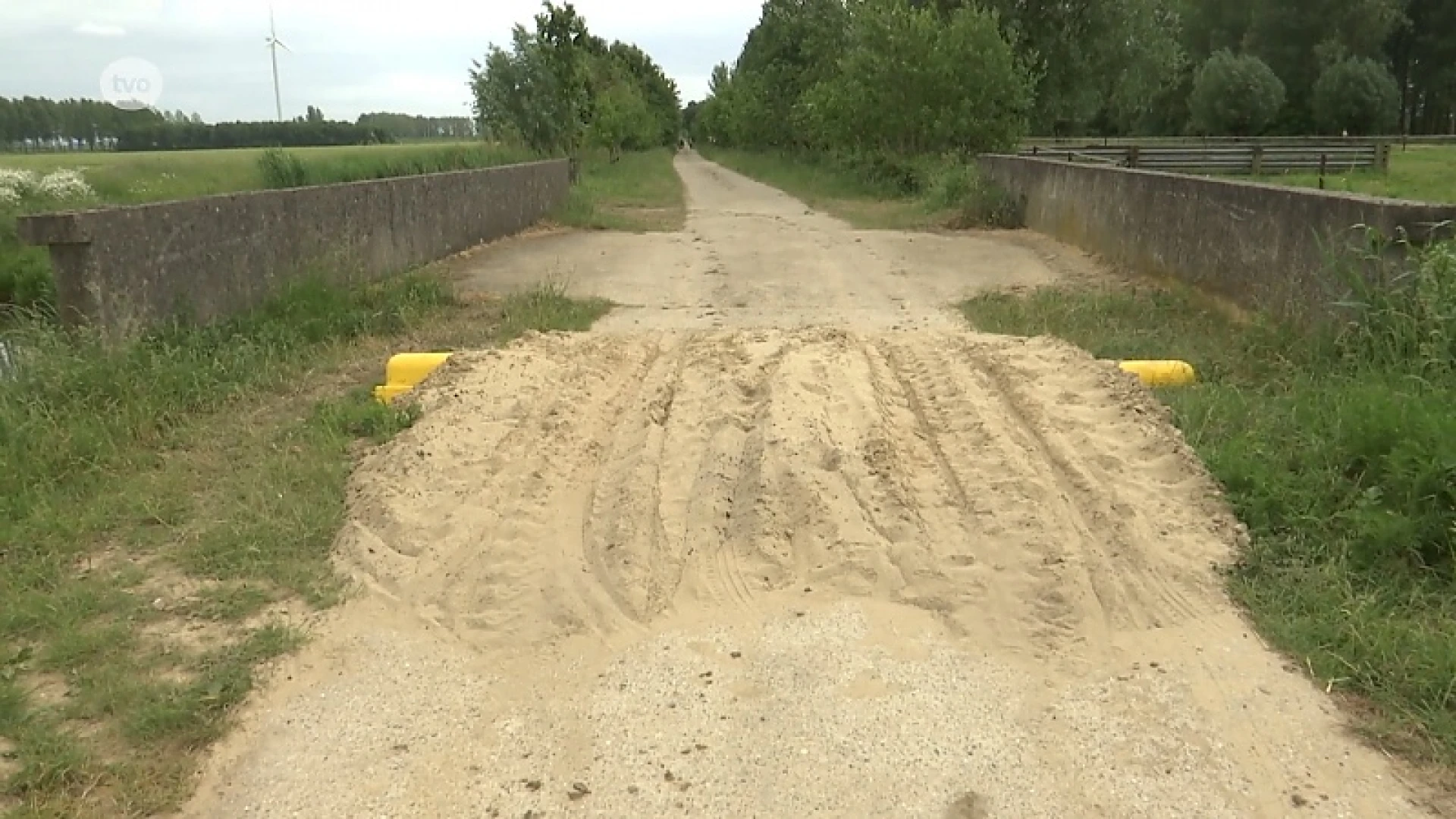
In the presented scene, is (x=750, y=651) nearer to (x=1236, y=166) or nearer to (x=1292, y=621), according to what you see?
(x=1292, y=621)

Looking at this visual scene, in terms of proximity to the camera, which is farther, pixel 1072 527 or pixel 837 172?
pixel 837 172

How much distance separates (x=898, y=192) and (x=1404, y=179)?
9939mm

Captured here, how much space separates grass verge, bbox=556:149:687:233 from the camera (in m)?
17.8

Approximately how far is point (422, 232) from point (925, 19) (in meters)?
15.8

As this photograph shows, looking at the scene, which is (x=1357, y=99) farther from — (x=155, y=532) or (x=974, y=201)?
(x=155, y=532)

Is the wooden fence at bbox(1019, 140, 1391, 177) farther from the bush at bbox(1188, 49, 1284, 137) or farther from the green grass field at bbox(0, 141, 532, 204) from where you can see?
the bush at bbox(1188, 49, 1284, 137)

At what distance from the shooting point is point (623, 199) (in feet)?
84.1

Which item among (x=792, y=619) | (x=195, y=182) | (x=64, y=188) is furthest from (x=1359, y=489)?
(x=64, y=188)

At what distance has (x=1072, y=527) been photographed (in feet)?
14.4

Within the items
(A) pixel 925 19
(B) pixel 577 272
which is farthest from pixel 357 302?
(A) pixel 925 19

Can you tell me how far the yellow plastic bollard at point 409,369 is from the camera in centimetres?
664

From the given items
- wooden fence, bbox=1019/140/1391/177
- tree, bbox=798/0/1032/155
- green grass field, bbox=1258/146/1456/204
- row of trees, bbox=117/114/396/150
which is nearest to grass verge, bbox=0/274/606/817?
green grass field, bbox=1258/146/1456/204

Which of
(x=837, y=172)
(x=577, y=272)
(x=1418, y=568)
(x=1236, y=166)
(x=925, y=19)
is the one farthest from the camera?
(x=837, y=172)

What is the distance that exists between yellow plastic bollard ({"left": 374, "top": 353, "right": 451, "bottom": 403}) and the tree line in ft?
60.2
